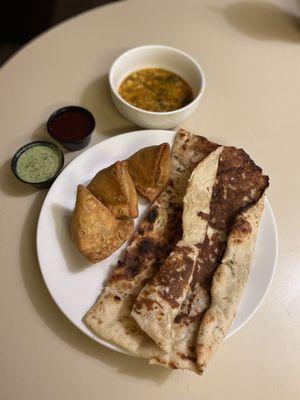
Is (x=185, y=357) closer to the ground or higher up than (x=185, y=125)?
closer to the ground

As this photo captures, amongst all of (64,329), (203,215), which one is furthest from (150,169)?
(64,329)

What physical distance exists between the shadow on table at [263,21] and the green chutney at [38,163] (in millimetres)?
1610

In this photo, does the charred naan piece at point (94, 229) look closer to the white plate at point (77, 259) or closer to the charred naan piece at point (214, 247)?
the white plate at point (77, 259)

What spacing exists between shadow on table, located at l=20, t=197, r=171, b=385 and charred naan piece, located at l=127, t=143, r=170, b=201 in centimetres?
54

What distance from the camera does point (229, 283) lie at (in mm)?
1487

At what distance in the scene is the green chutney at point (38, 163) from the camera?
1771mm

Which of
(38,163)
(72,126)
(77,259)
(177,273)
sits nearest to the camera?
(177,273)

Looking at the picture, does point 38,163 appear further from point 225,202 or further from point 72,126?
point 225,202

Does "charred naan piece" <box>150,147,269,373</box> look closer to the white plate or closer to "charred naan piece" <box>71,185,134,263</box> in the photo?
the white plate

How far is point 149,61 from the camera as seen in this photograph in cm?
216

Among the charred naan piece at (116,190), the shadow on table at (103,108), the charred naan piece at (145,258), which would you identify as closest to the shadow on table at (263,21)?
the shadow on table at (103,108)

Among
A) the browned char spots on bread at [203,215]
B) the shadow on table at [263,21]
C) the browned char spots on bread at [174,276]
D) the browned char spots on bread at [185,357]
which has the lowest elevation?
the browned char spots on bread at [185,357]

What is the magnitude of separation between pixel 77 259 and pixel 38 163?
1.72 ft

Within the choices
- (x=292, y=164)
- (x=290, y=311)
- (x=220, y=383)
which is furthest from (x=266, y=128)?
(x=220, y=383)
